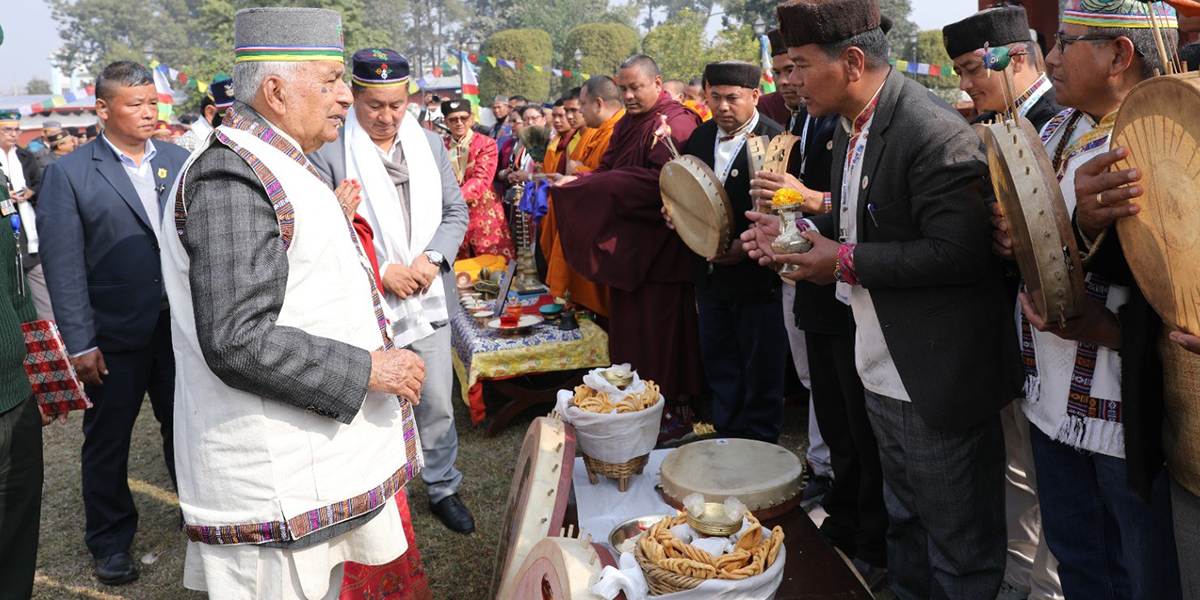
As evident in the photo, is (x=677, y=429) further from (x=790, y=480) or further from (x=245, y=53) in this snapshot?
(x=245, y=53)

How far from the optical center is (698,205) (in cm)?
365

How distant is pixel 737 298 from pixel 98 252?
280cm

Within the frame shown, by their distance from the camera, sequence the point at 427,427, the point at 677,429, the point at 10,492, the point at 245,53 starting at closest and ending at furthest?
the point at 245,53, the point at 10,492, the point at 427,427, the point at 677,429

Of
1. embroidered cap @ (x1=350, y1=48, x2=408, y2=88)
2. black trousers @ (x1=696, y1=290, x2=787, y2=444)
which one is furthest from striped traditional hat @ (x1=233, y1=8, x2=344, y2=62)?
black trousers @ (x1=696, y1=290, x2=787, y2=444)

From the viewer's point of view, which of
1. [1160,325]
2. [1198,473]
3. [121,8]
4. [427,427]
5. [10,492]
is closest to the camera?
[1198,473]

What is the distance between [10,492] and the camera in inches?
89.6

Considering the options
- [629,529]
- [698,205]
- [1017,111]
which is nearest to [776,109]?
[698,205]

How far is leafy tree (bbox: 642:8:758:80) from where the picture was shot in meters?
25.9

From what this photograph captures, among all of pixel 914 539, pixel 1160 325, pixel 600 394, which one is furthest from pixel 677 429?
pixel 1160 325

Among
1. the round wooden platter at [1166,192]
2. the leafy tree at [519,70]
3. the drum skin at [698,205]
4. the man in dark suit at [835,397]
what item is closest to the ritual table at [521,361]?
the drum skin at [698,205]

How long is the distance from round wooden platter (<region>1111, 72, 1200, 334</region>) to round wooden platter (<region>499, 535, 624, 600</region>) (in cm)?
116

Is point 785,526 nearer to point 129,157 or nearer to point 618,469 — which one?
point 618,469

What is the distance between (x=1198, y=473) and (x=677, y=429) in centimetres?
324

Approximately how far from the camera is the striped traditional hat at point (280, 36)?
1.90m
